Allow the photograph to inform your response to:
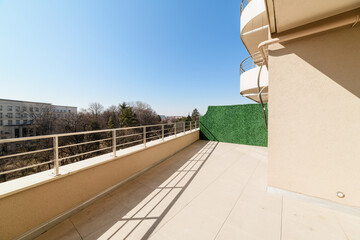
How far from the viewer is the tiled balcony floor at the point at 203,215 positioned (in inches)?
61.2

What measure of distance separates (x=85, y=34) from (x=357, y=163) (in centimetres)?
918

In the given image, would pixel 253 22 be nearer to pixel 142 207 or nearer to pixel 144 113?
pixel 142 207

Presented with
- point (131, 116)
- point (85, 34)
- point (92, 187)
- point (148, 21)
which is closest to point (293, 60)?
point (92, 187)

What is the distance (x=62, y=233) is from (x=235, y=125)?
6630 millimetres

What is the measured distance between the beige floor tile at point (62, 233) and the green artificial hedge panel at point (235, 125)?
249 inches

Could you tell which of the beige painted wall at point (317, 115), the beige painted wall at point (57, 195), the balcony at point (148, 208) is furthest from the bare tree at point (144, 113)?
the beige painted wall at point (317, 115)

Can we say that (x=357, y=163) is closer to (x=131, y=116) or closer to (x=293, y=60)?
(x=293, y=60)

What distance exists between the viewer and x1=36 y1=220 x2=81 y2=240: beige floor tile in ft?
5.04

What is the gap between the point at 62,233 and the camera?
1.59 metres

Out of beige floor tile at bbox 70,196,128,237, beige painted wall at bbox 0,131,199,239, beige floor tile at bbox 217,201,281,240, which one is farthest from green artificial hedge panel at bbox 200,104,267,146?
beige floor tile at bbox 70,196,128,237

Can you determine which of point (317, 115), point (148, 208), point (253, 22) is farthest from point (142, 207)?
point (253, 22)

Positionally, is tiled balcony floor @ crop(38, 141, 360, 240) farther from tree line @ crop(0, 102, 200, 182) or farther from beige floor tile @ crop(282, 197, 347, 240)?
tree line @ crop(0, 102, 200, 182)

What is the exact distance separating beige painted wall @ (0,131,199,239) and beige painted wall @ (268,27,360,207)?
3.01 metres

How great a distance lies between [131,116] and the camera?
26734 mm
